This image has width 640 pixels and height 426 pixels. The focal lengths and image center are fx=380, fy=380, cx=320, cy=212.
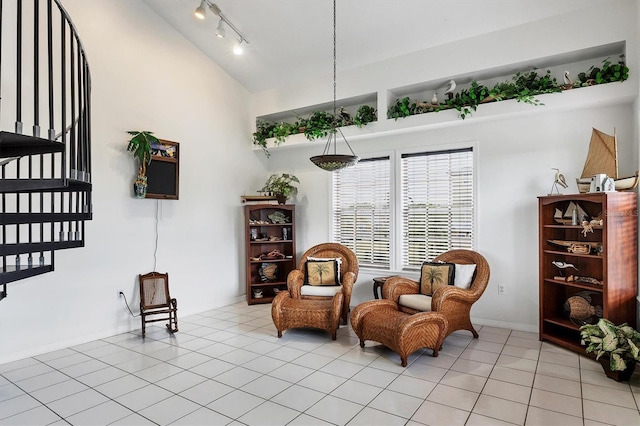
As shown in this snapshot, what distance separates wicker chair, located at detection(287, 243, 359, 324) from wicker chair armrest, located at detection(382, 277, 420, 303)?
0.44 metres

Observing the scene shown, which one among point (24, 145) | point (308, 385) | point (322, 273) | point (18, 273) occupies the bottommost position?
point (308, 385)

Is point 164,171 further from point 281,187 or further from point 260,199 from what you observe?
point 281,187

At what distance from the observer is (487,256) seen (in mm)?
4781

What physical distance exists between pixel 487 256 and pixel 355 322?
2007 mm

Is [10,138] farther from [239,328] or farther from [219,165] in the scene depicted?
[219,165]

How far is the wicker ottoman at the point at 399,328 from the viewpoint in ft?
11.6

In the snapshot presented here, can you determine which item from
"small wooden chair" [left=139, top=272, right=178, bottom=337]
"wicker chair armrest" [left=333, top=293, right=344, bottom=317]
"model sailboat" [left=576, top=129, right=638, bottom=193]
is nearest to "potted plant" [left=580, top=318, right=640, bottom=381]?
"model sailboat" [left=576, top=129, right=638, bottom=193]

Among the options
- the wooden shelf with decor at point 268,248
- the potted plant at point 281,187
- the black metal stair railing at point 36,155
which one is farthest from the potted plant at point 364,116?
the black metal stair railing at point 36,155

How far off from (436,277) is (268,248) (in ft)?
10.1

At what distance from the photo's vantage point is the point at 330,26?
4.79 meters

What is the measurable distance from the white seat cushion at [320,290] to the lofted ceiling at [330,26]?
3148 mm

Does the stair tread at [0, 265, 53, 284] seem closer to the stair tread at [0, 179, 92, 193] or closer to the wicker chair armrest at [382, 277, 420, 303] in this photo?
the stair tread at [0, 179, 92, 193]

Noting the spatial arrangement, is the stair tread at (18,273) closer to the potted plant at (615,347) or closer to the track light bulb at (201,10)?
the track light bulb at (201,10)

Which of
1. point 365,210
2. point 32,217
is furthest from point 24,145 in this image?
point 365,210
